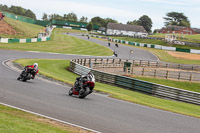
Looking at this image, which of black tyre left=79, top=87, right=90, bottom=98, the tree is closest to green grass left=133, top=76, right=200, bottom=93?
black tyre left=79, top=87, right=90, bottom=98

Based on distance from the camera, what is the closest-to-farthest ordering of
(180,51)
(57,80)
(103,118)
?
(103,118) → (57,80) → (180,51)

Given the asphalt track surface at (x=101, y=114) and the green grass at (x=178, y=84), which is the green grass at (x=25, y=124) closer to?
the asphalt track surface at (x=101, y=114)

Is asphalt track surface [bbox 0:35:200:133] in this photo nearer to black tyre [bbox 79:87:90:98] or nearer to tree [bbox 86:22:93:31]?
black tyre [bbox 79:87:90:98]

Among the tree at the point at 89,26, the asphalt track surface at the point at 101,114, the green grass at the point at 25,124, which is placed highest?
the tree at the point at 89,26

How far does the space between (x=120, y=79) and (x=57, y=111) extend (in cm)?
1486

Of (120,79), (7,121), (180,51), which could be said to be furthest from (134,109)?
(180,51)

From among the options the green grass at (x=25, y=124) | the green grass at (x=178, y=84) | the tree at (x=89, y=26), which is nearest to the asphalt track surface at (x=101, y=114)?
the green grass at (x=25, y=124)

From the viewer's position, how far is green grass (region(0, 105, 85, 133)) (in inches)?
339

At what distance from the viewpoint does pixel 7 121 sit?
9289 millimetres

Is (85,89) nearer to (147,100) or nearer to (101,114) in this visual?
(101,114)

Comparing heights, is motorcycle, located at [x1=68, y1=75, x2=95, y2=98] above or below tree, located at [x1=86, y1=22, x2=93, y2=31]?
below

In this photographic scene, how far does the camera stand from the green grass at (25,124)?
8616mm

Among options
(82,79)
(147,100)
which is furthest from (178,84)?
(82,79)

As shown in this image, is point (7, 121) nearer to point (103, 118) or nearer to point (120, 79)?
point (103, 118)
